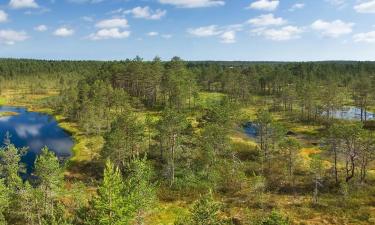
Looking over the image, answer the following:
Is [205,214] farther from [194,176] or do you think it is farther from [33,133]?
[33,133]

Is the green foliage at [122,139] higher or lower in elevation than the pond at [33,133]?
higher

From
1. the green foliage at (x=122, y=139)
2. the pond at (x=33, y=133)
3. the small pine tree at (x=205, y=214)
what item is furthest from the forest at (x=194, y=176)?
the pond at (x=33, y=133)

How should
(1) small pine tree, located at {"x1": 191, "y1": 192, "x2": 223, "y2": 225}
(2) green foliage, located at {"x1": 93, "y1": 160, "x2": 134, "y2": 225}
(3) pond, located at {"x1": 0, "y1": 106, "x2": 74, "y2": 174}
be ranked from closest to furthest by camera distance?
(1) small pine tree, located at {"x1": 191, "y1": 192, "x2": 223, "y2": 225} < (2) green foliage, located at {"x1": 93, "y1": 160, "x2": 134, "y2": 225} < (3) pond, located at {"x1": 0, "y1": 106, "x2": 74, "y2": 174}

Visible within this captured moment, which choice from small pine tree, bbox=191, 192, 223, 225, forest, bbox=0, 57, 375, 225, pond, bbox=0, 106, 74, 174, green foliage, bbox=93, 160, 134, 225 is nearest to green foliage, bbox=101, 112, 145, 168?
forest, bbox=0, 57, 375, 225

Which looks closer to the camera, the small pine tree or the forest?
the small pine tree

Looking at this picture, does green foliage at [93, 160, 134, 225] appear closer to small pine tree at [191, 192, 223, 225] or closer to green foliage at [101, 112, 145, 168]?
small pine tree at [191, 192, 223, 225]

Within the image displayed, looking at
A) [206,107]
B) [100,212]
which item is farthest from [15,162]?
[206,107]

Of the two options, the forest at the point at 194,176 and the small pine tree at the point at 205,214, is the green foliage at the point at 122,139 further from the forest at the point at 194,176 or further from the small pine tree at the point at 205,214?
the small pine tree at the point at 205,214

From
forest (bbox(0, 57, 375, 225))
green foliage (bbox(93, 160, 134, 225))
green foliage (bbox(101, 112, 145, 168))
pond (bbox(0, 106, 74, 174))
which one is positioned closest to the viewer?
green foliage (bbox(93, 160, 134, 225))

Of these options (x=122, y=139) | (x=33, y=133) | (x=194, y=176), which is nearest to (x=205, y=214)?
(x=194, y=176)

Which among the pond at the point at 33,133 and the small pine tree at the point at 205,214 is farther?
the pond at the point at 33,133
